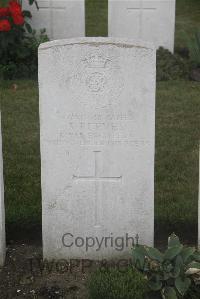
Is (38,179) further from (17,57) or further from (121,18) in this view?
(121,18)

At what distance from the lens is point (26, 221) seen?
487cm

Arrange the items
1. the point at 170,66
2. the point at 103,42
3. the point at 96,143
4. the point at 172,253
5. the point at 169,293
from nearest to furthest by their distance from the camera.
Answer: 1. the point at 169,293
2. the point at 172,253
3. the point at 103,42
4. the point at 96,143
5. the point at 170,66

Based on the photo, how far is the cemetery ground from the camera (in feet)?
14.1

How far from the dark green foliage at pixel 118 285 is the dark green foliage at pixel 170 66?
4836 millimetres

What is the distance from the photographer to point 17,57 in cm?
859

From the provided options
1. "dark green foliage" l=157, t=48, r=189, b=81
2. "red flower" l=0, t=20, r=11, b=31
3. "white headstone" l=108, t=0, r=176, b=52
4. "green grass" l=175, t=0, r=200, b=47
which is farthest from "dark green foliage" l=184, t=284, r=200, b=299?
"green grass" l=175, t=0, r=200, b=47

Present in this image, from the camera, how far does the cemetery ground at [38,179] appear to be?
4305 mm

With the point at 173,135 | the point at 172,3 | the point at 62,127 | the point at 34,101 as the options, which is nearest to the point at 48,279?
the point at 62,127

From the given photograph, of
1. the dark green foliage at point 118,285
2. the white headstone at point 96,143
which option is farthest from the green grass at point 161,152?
the dark green foliage at point 118,285

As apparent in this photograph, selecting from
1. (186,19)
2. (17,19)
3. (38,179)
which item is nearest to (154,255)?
(38,179)

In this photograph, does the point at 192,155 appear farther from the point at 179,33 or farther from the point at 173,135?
the point at 179,33

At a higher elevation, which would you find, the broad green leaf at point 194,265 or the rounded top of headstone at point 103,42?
the rounded top of headstone at point 103,42

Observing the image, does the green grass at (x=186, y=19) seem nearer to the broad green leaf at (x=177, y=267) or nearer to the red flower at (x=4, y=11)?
the red flower at (x=4, y=11)

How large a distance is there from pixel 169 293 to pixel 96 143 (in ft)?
3.45
